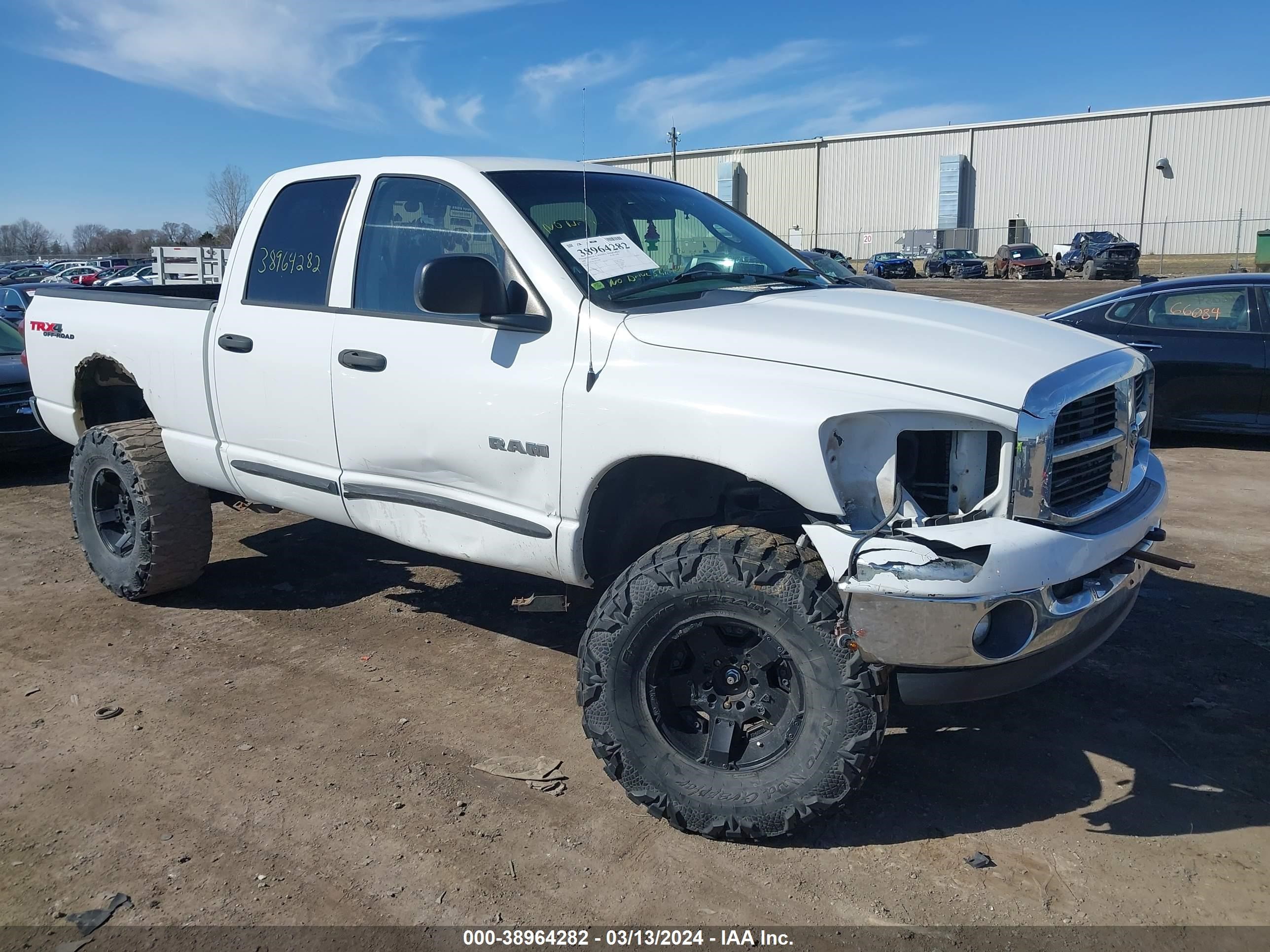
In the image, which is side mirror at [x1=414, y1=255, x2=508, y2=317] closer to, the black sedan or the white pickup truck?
the white pickup truck

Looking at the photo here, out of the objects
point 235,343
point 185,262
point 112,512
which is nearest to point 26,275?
point 185,262

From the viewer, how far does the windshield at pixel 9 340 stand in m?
9.67

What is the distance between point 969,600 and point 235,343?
11.0 ft

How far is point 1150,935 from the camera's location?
268 cm

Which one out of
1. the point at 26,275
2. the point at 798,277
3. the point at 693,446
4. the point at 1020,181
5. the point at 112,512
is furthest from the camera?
the point at 1020,181

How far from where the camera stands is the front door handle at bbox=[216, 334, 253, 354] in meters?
4.48

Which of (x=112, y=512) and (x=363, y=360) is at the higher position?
(x=363, y=360)

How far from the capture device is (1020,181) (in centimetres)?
5709

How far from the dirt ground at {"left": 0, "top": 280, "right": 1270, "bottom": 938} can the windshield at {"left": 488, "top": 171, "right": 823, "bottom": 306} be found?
68.1 inches

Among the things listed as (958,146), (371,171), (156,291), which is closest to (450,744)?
(371,171)

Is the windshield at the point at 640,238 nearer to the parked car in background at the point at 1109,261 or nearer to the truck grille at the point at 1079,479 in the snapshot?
the truck grille at the point at 1079,479

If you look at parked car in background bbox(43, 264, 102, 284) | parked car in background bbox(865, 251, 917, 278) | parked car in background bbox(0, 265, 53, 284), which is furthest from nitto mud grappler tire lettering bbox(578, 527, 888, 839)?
parked car in background bbox(865, 251, 917, 278)

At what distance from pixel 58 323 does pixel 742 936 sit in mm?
4972

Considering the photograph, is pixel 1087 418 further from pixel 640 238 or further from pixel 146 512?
pixel 146 512
